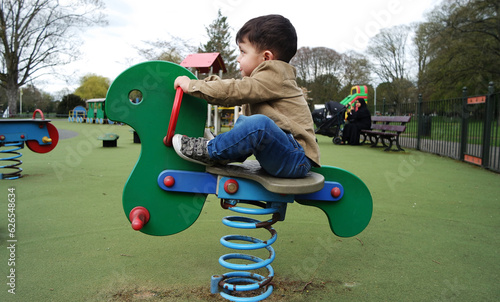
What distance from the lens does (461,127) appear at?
8.22 meters

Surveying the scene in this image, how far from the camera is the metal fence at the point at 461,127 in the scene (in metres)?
7.07

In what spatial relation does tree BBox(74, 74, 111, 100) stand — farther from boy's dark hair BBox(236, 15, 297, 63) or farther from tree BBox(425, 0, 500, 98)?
boy's dark hair BBox(236, 15, 297, 63)

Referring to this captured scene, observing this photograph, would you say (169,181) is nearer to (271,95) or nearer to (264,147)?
(264,147)

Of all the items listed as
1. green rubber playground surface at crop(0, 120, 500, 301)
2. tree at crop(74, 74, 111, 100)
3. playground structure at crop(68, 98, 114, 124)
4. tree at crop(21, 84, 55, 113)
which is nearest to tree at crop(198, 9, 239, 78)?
playground structure at crop(68, 98, 114, 124)

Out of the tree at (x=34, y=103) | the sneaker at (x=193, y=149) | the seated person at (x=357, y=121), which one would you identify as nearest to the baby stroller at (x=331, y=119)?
the seated person at (x=357, y=121)

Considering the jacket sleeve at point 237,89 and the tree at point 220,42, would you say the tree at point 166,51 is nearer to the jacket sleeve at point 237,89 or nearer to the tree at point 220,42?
the tree at point 220,42

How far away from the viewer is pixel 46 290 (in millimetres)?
2066

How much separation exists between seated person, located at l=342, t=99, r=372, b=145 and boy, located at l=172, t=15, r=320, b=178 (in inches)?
414

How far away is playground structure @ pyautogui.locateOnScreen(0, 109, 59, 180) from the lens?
16.7 ft

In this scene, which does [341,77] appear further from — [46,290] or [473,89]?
[46,290]

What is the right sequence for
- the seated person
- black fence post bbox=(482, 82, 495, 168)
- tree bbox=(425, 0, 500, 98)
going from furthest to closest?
tree bbox=(425, 0, 500, 98) → the seated person → black fence post bbox=(482, 82, 495, 168)

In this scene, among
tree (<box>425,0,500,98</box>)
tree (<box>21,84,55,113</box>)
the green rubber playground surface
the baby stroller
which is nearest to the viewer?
the green rubber playground surface

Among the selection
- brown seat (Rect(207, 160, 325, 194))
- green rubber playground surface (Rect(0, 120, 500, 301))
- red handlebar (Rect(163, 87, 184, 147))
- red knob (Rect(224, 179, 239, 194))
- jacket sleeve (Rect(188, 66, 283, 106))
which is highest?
jacket sleeve (Rect(188, 66, 283, 106))

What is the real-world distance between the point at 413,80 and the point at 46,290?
38.4m
